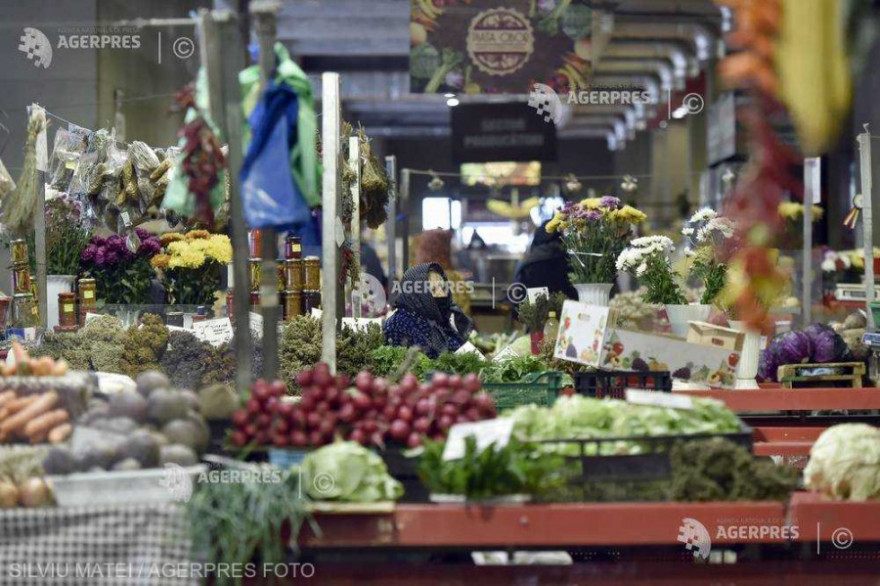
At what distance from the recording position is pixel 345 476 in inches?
144

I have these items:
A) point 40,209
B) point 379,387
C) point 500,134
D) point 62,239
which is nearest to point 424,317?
point 62,239

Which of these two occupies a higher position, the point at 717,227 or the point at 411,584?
the point at 717,227

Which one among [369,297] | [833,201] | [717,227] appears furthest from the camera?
[833,201]

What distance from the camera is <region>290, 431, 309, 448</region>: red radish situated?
379cm

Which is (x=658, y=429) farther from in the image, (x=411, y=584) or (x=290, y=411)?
(x=290, y=411)

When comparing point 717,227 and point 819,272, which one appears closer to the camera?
point 717,227

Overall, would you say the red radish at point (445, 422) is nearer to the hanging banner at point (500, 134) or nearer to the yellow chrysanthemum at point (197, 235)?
the yellow chrysanthemum at point (197, 235)

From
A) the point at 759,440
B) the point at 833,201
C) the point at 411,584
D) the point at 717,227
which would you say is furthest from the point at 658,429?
the point at 833,201

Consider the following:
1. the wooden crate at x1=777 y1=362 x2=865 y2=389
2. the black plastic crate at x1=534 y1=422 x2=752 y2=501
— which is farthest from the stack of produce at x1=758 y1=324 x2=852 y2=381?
the black plastic crate at x1=534 y1=422 x2=752 y2=501

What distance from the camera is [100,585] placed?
3.41 meters

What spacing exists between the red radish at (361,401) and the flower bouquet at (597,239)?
329cm

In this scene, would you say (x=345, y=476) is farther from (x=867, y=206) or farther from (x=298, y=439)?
(x=867, y=206)

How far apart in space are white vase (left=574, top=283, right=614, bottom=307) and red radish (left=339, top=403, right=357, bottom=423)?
11.0ft

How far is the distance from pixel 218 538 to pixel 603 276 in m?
3.93
